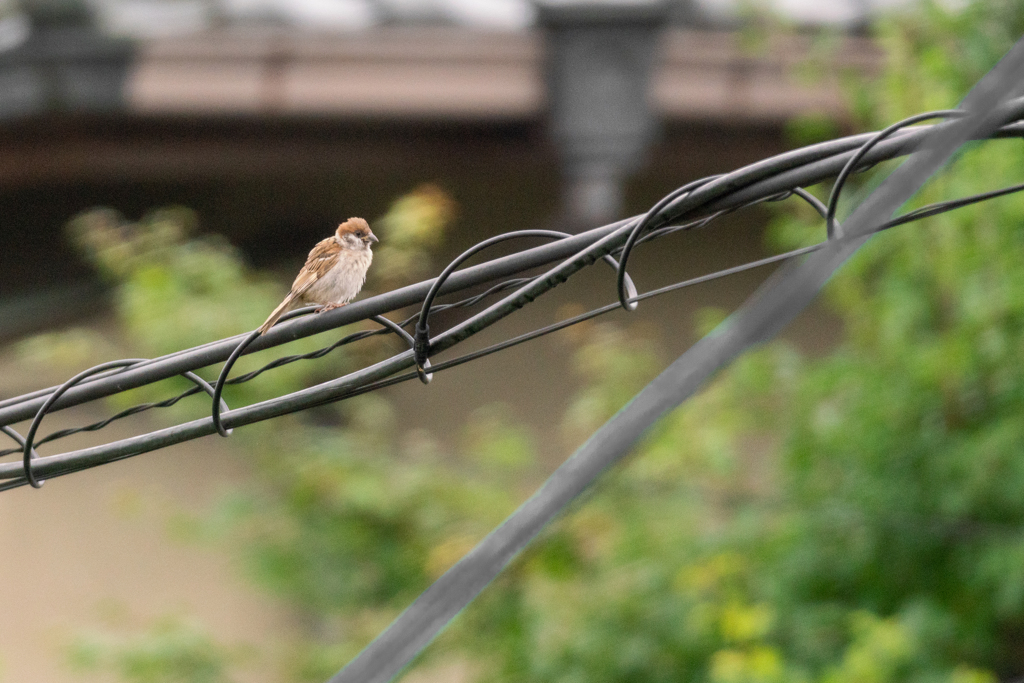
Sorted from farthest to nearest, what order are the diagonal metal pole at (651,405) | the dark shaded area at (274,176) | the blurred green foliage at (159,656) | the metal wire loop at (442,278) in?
the dark shaded area at (274,176)
the blurred green foliage at (159,656)
the metal wire loop at (442,278)
the diagonal metal pole at (651,405)

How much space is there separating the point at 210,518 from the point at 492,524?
147 cm

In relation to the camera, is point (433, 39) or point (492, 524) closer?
point (492, 524)

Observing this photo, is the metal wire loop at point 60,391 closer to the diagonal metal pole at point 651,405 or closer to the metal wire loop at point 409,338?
the metal wire loop at point 409,338

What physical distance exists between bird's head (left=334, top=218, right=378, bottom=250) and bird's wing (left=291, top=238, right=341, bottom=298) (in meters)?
0.03

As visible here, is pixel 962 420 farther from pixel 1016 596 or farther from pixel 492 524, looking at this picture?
pixel 492 524

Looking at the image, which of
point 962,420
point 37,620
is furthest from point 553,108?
point 37,620

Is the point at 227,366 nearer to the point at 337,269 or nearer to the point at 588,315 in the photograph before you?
the point at 588,315

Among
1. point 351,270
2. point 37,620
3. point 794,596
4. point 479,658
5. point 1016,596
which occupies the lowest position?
point 37,620

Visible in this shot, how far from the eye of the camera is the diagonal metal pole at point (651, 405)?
229 centimetres

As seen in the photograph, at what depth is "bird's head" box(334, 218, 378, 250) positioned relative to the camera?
13.0 ft

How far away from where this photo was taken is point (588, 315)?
2961 millimetres

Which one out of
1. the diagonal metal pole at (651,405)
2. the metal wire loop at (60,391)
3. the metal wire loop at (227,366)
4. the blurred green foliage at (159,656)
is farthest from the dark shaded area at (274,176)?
the diagonal metal pole at (651,405)

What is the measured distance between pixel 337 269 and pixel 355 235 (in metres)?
0.15

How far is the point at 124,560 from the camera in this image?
27.8 ft
